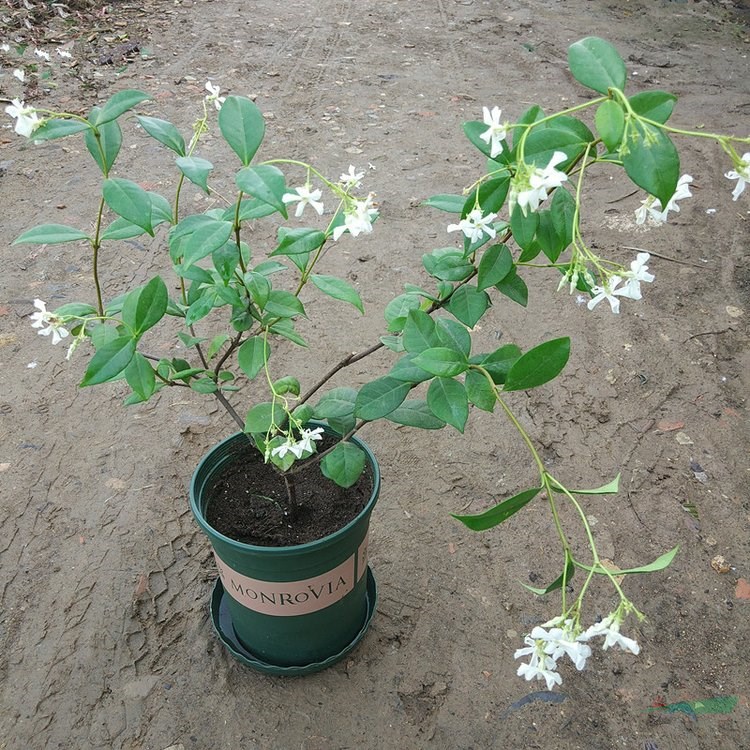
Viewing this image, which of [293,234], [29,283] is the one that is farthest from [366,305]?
[293,234]

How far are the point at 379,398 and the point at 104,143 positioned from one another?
1.97ft

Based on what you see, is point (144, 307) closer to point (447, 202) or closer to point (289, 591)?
point (447, 202)

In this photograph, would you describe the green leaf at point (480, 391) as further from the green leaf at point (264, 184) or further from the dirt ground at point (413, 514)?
the dirt ground at point (413, 514)

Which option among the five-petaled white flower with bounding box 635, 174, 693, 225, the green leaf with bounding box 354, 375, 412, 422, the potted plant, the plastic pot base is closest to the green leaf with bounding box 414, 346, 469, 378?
the potted plant

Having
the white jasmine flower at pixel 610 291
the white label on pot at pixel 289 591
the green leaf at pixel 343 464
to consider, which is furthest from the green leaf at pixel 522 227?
the white label on pot at pixel 289 591

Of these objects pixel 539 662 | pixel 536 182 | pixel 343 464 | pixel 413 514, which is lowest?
pixel 413 514

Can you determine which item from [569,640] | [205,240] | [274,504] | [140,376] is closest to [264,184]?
[205,240]

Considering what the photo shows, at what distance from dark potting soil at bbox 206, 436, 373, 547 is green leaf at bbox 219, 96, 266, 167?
0.69 meters

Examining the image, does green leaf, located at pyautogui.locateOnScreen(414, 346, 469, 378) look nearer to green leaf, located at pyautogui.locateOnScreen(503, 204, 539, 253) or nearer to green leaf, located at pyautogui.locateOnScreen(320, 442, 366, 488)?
green leaf, located at pyautogui.locateOnScreen(503, 204, 539, 253)

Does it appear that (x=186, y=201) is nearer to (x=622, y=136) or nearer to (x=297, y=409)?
(x=297, y=409)

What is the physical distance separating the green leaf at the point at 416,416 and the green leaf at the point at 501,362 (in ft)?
0.79

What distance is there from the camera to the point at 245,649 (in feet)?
5.53

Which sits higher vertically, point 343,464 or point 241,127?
point 241,127

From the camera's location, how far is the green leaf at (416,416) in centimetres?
135
